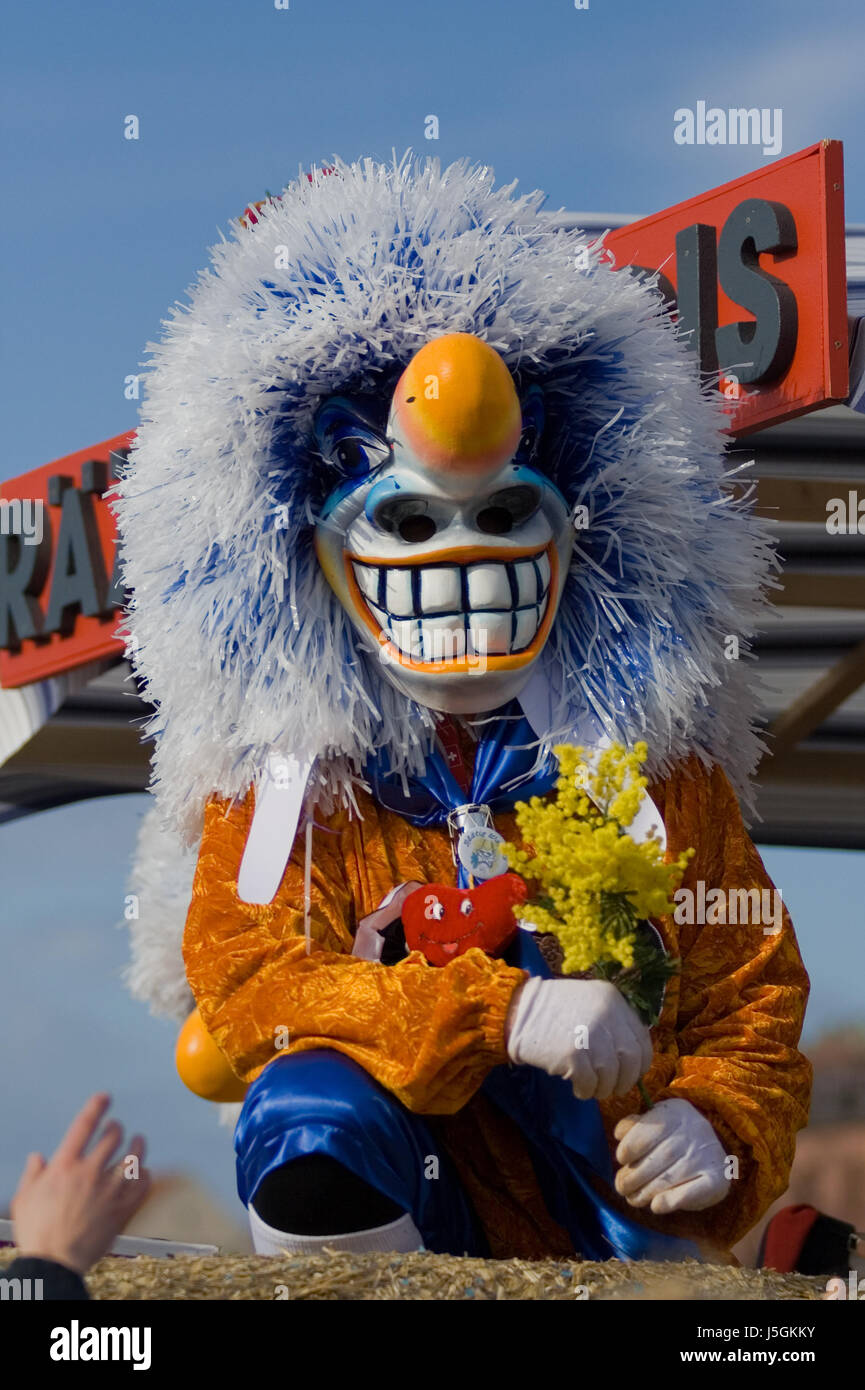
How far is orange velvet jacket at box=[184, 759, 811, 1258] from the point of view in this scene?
5.84ft

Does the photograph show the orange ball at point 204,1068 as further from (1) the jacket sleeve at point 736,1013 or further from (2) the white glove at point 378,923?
(1) the jacket sleeve at point 736,1013

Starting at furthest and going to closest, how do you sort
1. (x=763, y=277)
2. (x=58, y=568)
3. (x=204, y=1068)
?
(x=58, y=568) → (x=763, y=277) → (x=204, y=1068)

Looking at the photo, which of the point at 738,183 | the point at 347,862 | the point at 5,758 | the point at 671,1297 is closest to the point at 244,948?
the point at 347,862

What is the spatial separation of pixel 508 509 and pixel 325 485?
0.75ft

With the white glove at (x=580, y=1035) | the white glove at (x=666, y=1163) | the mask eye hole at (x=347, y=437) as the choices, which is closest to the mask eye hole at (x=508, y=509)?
the mask eye hole at (x=347, y=437)

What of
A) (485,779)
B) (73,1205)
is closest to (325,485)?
(485,779)

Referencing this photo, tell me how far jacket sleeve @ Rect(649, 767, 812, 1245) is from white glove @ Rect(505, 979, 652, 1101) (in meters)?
0.19

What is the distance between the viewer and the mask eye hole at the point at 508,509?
197cm

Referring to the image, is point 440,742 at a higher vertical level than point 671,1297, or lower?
higher

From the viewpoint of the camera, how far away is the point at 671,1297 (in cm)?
162

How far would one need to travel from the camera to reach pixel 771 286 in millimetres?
2836

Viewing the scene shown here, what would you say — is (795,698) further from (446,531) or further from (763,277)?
(446,531)

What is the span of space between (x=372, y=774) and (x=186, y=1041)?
0.46 meters
